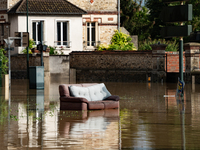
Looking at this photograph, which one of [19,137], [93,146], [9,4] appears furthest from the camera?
[9,4]

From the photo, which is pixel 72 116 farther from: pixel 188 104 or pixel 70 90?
pixel 188 104

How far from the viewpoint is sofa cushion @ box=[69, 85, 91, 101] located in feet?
48.8

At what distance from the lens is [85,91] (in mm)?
15125

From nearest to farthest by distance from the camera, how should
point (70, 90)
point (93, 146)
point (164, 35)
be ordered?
point (93, 146), point (70, 90), point (164, 35)

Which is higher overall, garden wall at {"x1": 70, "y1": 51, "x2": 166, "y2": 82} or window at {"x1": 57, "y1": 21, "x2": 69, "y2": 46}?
window at {"x1": 57, "y1": 21, "x2": 69, "y2": 46}

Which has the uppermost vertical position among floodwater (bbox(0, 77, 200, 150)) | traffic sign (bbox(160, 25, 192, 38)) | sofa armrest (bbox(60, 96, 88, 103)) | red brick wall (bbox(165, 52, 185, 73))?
traffic sign (bbox(160, 25, 192, 38))

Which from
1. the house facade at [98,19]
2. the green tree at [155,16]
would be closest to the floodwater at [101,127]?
the house facade at [98,19]

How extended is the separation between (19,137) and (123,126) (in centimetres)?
271

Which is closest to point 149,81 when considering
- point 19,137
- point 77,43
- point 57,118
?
point 77,43

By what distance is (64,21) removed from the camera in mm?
43875

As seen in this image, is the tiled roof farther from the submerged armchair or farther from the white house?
the submerged armchair

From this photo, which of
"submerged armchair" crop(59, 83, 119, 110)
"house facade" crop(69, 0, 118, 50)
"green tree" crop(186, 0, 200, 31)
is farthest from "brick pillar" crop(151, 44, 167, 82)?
"green tree" crop(186, 0, 200, 31)

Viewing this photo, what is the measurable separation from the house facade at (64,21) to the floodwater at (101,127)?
2682cm

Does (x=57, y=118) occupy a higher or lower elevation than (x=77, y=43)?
lower
